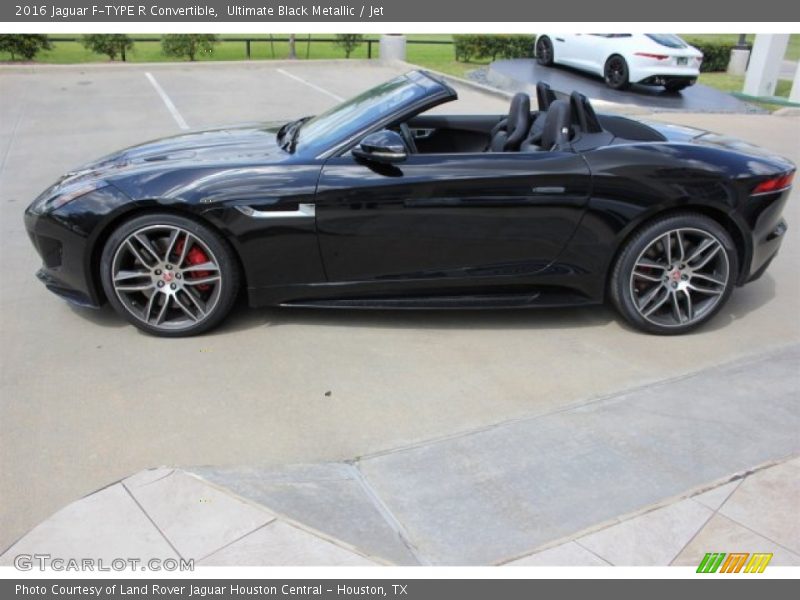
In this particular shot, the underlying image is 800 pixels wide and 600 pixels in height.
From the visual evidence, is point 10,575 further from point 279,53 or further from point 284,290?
point 279,53

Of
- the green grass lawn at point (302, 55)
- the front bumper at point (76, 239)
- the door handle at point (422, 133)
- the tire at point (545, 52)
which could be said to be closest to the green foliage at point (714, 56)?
the green grass lawn at point (302, 55)

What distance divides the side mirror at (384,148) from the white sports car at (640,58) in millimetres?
12012

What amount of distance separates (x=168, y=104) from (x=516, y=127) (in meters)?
9.23

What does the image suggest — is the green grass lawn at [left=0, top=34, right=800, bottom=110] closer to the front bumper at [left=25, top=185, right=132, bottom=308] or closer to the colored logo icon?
the front bumper at [left=25, top=185, right=132, bottom=308]

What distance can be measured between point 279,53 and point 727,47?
14390 mm

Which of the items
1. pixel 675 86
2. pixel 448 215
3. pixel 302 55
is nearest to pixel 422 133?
pixel 448 215

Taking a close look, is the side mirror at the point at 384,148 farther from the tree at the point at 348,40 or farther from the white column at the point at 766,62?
the tree at the point at 348,40

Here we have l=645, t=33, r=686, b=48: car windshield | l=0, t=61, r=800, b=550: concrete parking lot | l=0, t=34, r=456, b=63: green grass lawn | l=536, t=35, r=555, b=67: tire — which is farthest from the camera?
l=0, t=34, r=456, b=63: green grass lawn

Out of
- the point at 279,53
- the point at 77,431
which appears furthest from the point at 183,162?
the point at 279,53

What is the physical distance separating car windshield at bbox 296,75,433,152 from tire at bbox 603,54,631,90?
37.3 ft

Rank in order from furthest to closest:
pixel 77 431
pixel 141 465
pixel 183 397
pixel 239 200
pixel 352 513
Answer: pixel 239 200 < pixel 183 397 < pixel 77 431 < pixel 141 465 < pixel 352 513

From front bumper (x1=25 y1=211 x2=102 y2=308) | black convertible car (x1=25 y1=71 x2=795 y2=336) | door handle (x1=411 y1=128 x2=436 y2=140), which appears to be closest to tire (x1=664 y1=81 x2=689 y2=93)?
door handle (x1=411 y1=128 x2=436 y2=140)

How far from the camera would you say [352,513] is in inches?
106

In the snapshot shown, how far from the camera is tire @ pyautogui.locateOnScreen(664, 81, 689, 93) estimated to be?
14.5 m
